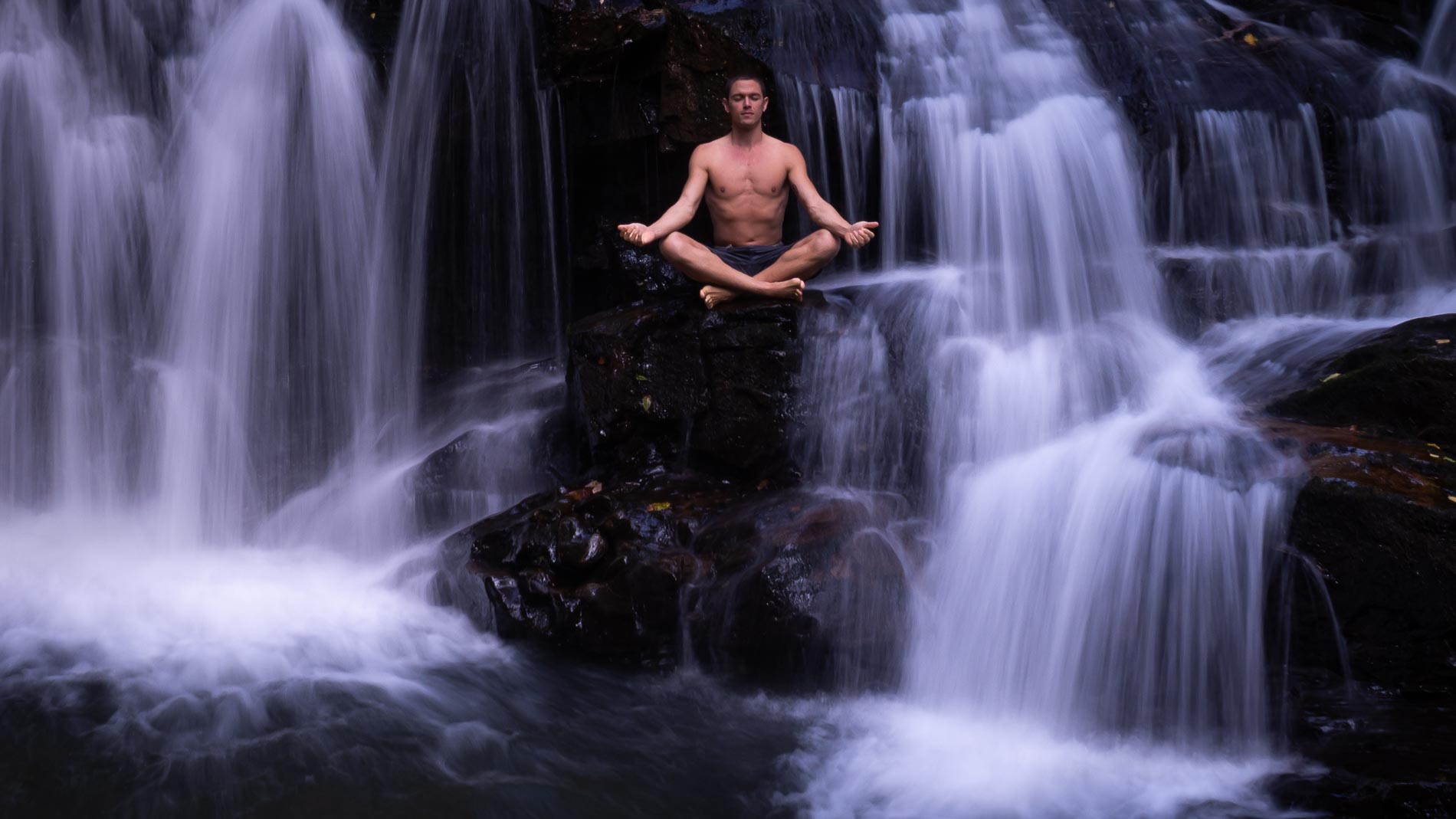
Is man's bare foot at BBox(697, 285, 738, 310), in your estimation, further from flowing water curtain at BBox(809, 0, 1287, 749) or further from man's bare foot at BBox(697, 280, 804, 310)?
flowing water curtain at BBox(809, 0, 1287, 749)

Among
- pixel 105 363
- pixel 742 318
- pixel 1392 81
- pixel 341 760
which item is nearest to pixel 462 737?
pixel 341 760

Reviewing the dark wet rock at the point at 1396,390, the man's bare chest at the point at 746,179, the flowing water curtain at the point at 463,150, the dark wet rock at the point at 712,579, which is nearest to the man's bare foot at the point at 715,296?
the man's bare chest at the point at 746,179

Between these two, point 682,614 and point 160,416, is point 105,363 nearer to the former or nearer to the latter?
point 160,416

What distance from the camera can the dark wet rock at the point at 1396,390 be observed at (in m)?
4.99

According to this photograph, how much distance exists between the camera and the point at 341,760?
14.0ft

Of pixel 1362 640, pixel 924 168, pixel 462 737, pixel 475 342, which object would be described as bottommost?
pixel 462 737

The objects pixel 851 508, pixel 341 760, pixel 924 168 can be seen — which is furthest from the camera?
pixel 924 168

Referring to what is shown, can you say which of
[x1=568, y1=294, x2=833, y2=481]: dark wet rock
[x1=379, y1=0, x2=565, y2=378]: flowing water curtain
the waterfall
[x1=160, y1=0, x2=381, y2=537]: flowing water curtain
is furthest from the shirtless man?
the waterfall

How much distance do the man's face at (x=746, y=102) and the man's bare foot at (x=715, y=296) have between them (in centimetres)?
113

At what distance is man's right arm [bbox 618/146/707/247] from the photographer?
6004 mm

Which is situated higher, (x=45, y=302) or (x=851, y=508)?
(x=45, y=302)

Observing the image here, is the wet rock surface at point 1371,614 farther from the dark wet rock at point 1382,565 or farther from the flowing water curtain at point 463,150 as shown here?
the flowing water curtain at point 463,150

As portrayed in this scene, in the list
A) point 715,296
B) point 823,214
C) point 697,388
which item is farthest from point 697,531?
point 823,214

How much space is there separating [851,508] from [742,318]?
50.8 inches
